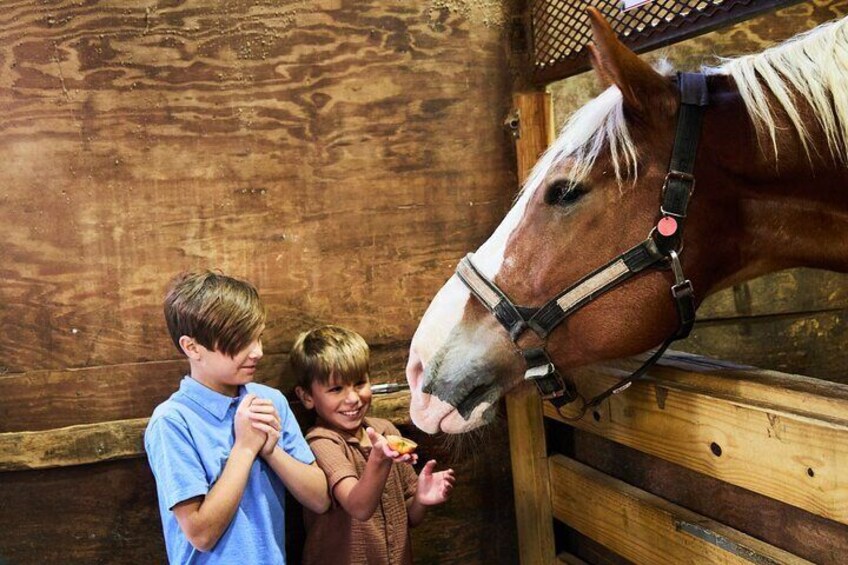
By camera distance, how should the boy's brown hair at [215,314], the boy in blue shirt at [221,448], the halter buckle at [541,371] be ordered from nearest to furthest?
the halter buckle at [541,371]
the boy in blue shirt at [221,448]
the boy's brown hair at [215,314]

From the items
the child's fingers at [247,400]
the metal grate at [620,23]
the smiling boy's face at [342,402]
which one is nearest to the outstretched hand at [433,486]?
the smiling boy's face at [342,402]

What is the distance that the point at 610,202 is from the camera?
122cm

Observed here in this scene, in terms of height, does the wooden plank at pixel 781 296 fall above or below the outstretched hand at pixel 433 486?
above

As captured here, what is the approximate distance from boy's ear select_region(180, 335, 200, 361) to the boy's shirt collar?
6 cm

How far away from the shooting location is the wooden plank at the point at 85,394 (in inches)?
68.0

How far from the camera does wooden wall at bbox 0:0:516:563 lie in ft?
5.64

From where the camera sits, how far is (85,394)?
1.76m

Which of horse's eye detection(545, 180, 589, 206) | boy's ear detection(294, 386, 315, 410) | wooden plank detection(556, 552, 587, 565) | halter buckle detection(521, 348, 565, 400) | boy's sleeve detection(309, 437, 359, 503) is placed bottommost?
wooden plank detection(556, 552, 587, 565)

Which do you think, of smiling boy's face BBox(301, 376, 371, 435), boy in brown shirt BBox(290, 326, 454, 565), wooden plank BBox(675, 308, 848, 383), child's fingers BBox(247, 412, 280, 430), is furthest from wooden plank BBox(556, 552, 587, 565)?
child's fingers BBox(247, 412, 280, 430)

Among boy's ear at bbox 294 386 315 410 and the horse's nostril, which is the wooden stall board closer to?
the horse's nostril

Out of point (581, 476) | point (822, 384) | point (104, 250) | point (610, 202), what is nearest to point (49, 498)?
point (104, 250)

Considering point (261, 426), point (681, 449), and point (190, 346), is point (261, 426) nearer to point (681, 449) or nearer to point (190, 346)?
point (190, 346)

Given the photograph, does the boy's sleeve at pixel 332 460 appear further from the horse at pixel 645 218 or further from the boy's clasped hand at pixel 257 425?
the horse at pixel 645 218

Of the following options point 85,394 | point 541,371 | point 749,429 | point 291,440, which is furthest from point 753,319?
point 85,394
